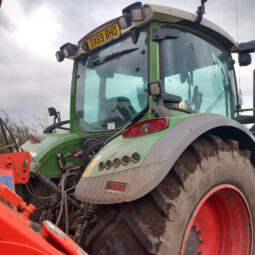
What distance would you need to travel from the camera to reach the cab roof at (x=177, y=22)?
204 centimetres

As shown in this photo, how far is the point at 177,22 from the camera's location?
2.20m

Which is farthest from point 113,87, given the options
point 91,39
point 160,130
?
point 160,130

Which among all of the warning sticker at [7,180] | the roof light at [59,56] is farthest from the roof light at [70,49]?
the warning sticker at [7,180]

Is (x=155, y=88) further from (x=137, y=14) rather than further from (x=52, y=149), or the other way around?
(x=52, y=149)

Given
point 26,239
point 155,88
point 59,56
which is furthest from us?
point 59,56

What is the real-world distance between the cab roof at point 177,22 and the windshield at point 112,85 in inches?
5.7

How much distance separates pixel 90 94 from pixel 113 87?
386 millimetres

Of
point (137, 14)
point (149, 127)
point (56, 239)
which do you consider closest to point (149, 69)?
point (137, 14)

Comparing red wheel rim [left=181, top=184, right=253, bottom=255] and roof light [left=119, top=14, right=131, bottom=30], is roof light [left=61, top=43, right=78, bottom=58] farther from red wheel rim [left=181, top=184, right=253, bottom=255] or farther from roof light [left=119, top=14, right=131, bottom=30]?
red wheel rim [left=181, top=184, right=253, bottom=255]

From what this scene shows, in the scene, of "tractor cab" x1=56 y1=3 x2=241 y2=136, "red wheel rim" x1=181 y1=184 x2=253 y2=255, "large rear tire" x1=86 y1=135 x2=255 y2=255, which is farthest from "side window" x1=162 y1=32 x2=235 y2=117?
"red wheel rim" x1=181 y1=184 x2=253 y2=255

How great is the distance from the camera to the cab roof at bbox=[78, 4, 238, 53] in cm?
204

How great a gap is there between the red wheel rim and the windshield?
3.00ft

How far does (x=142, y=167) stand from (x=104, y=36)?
1539 millimetres

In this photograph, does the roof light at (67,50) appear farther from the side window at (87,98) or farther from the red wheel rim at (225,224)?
the red wheel rim at (225,224)
